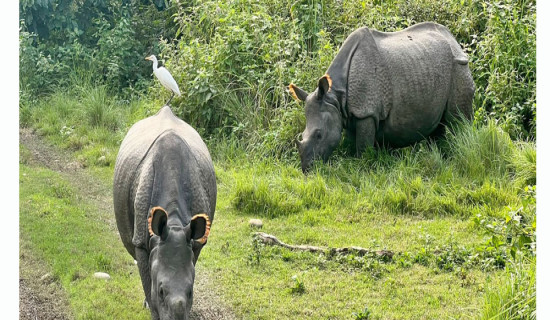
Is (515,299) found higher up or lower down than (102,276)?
higher up

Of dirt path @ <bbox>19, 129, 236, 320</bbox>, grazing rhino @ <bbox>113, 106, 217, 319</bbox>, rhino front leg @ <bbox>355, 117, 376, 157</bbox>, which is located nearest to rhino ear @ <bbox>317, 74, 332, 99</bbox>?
rhino front leg @ <bbox>355, 117, 376, 157</bbox>

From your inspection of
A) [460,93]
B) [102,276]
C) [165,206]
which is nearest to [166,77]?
[102,276]

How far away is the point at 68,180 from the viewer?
34.1ft

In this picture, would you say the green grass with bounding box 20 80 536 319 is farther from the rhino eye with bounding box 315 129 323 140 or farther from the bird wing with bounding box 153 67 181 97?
the bird wing with bounding box 153 67 181 97

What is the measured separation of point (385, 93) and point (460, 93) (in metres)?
1.08

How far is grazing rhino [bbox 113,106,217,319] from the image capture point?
5.03 metres

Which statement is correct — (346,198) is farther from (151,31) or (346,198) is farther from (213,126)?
(151,31)

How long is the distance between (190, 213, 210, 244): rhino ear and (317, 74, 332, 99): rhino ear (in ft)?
15.1

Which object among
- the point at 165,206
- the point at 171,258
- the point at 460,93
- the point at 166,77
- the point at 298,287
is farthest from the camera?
the point at 460,93

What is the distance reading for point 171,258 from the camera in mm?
5070

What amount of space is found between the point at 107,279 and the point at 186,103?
4694 millimetres

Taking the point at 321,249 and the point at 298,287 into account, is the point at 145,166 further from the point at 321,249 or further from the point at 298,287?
the point at 321,249

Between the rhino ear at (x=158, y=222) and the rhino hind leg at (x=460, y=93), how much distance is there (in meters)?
5.99

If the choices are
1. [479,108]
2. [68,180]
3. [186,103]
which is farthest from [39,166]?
[479,108]
